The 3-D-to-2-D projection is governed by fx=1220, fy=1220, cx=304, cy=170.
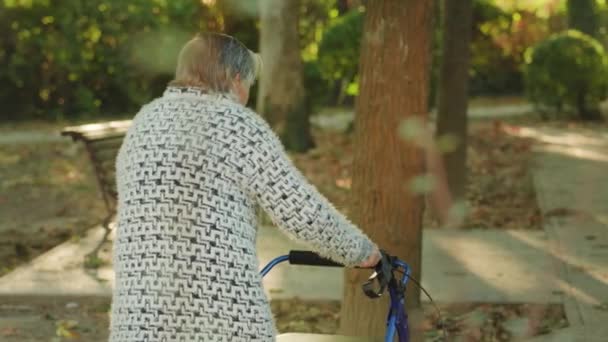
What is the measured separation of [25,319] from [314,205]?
4317 millimetres

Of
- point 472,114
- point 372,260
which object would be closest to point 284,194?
point 372,260

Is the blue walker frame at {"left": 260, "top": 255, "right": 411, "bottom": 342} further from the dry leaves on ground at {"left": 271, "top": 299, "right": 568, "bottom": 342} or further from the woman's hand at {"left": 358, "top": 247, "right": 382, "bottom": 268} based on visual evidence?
the dry leaves on ground at {"left": 271, "top": 299, "right": 568, "bottom": 342}

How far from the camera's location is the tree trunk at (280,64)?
13867 mm

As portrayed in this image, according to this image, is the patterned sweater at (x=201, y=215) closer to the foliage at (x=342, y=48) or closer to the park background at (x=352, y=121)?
the park background at (x=352, y=121)

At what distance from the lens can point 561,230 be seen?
31.7 feet

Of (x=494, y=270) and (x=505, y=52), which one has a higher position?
(x=505, y=52)

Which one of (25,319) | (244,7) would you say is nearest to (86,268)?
(25,319)

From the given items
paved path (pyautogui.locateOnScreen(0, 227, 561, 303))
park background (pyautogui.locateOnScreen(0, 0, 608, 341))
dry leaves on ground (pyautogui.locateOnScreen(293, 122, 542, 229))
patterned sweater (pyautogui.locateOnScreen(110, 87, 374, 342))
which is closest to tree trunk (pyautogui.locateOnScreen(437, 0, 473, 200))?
park background (pyautogui.locateOnScreen(0, 0, 608, 341))

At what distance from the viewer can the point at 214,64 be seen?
349 centimetres

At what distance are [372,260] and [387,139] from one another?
2512 millimetres

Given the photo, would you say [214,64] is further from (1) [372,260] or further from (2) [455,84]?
(2) [455,84]

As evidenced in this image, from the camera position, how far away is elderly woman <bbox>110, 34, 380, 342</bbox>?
336 centimetres

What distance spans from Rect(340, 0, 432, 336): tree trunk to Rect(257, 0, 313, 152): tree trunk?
7625 mm

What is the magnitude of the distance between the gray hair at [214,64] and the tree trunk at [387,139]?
258 centimetres
